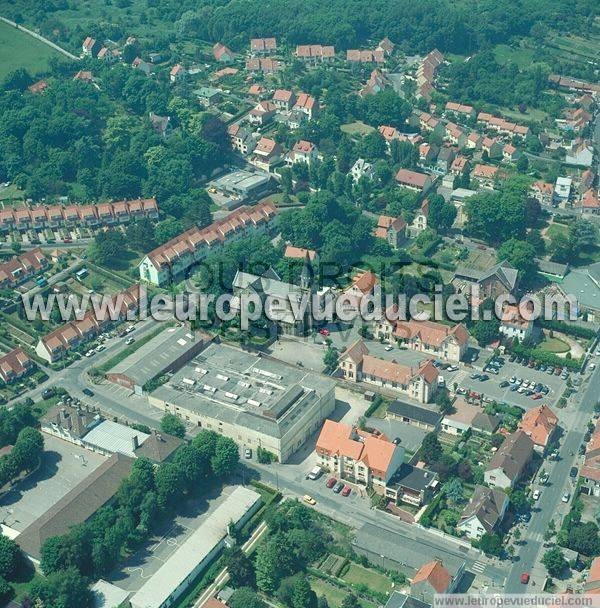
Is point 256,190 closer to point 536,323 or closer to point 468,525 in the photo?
point 536,323

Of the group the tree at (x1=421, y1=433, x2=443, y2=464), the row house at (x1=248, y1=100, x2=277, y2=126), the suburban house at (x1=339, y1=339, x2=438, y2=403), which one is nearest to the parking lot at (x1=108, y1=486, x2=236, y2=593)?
the tree at (x1=421, y1=433, x2=443, y2=464)

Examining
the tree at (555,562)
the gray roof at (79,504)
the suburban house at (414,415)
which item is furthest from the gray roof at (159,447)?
the tree at (555,562)

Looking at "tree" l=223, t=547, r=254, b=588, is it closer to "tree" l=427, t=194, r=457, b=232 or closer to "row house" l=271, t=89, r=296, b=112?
"tree" l=427, t=194, r=457, b=232

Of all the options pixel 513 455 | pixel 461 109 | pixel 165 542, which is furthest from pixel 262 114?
pixel 165 542

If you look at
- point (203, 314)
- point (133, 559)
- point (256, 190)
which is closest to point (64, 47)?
point (256, 190)

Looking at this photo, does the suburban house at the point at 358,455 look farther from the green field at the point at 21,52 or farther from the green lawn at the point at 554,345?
the green field at the point at 21,52
